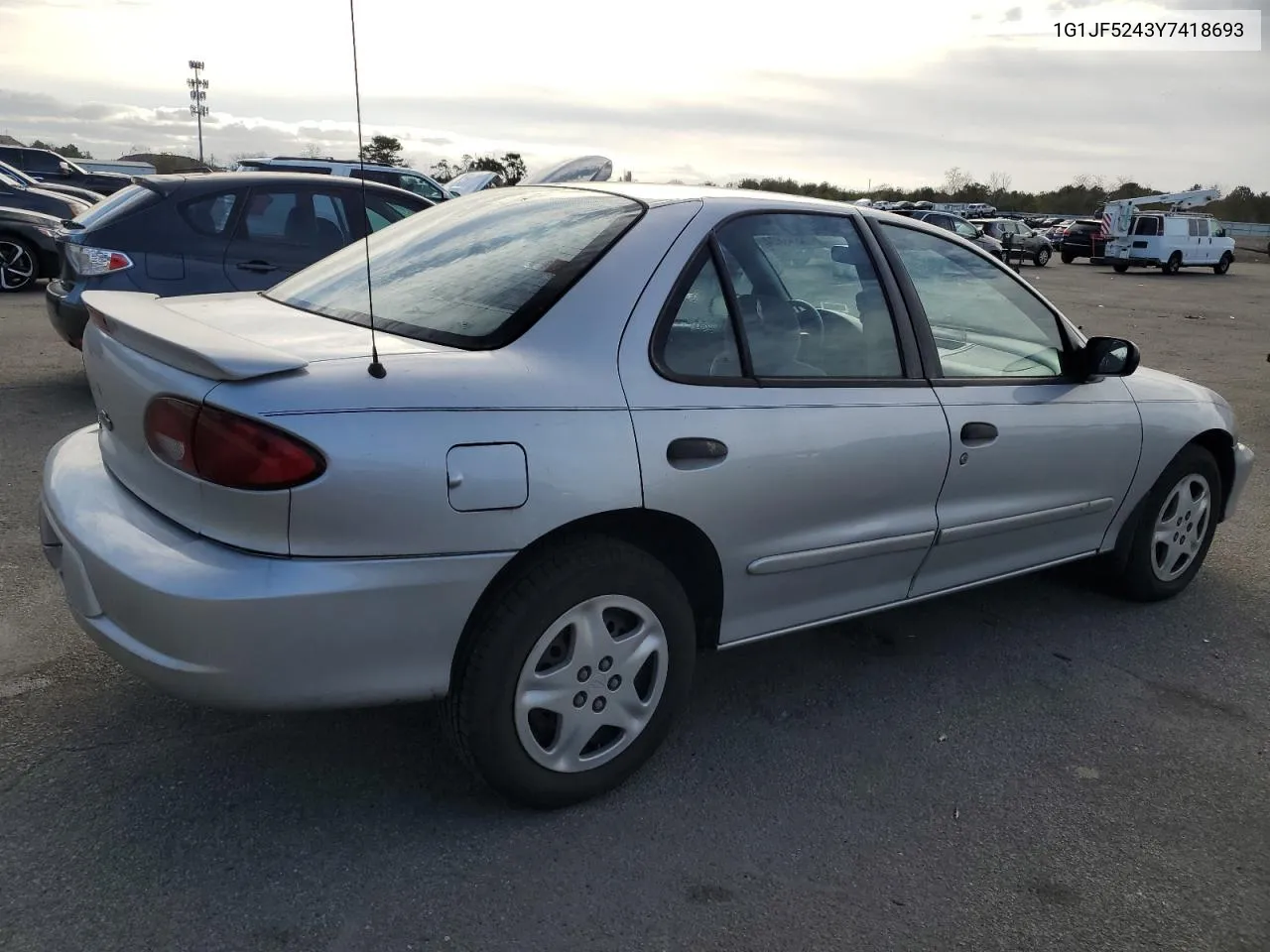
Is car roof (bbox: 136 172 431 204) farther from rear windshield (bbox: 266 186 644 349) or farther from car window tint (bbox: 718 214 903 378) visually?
car window tint (bbox: 718 214 903 378)

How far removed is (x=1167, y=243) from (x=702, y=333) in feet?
106

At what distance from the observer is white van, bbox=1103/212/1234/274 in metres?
30.6

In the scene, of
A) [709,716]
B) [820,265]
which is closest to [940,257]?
[820,265]

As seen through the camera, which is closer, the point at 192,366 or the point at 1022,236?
the point at 192,366

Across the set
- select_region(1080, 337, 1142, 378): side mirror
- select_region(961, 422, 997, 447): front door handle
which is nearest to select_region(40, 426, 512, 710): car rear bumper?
select_region(961, 422, 997, 447): front door handle

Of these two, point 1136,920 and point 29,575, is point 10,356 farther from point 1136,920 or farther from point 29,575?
point 1136,920

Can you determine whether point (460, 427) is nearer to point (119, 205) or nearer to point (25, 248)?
point (119, 205)

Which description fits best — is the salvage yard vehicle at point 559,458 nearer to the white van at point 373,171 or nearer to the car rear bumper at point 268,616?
the car rear bumper at point 268,616

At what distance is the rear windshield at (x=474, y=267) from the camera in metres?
2.71

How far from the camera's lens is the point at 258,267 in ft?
22.5

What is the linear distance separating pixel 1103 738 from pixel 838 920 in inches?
53.8

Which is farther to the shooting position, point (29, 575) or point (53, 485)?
point (29, 575)

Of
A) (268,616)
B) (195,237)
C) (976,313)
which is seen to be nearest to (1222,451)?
(976,313)

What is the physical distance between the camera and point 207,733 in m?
2.96
